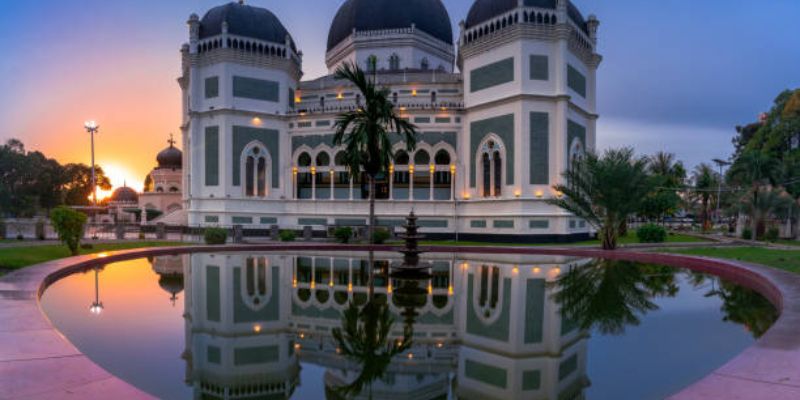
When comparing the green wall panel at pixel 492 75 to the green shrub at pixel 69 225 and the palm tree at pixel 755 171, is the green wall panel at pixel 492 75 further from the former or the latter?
the green shrub at pixel 69 225

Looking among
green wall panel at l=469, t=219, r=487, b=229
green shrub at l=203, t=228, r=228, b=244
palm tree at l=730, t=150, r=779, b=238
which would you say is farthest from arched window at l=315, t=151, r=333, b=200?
palm tree at l=730, t=150, r=779, b=238

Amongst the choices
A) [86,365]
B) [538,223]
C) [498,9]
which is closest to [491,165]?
A: [538,223]

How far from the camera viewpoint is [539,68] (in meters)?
32.0

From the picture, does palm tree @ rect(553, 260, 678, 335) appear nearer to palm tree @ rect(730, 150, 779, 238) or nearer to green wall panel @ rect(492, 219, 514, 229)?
green wall panel @ rect(492, 219, 514, 229)

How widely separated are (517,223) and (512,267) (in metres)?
14.8

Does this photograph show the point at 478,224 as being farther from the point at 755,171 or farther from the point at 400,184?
the point at 755,171

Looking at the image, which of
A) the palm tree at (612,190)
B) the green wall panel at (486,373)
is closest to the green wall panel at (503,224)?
the palm tree at (612,190)

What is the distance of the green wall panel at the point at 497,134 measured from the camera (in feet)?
106

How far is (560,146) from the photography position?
1247 inches

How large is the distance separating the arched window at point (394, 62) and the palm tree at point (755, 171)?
98.8ft

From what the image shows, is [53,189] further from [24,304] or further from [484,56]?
[24,304]

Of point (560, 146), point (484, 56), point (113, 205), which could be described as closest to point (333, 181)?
point (484, 56)

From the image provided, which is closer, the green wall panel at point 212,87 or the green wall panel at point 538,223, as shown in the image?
the green wall panel at point 538,223

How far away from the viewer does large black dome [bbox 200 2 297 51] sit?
3800cm
